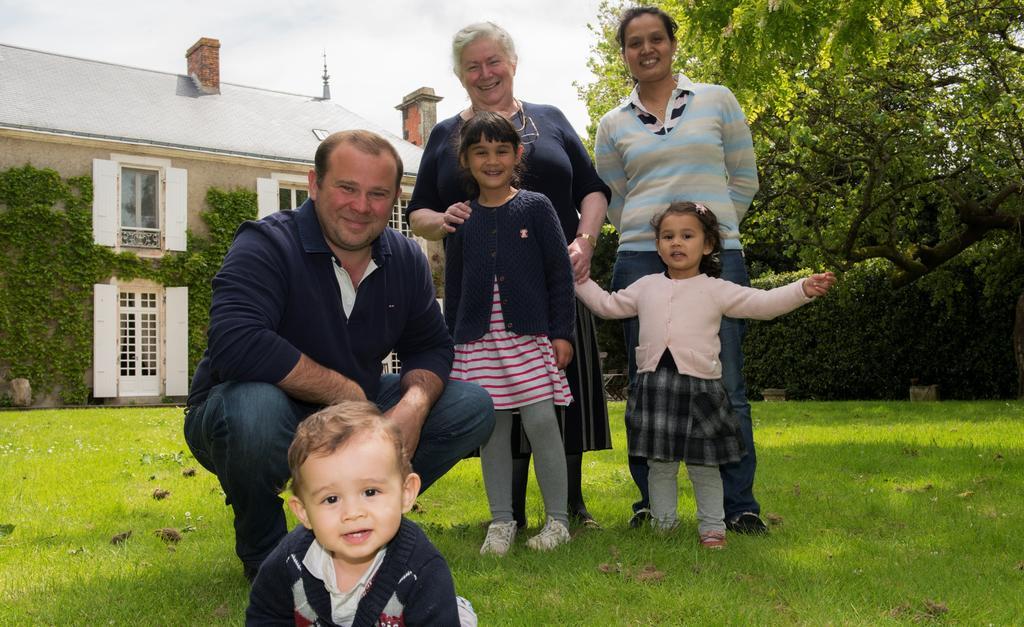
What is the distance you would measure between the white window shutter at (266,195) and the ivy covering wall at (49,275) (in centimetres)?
316

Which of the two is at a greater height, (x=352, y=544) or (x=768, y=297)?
(x=768, y=297)

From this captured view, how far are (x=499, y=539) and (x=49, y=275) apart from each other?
18319 mm

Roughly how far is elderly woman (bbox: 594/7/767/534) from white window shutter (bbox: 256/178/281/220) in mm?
18856

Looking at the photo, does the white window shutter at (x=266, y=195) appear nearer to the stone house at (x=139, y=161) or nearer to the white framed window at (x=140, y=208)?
the stone house at (x=139, y=161)

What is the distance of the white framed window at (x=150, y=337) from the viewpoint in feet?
66.5

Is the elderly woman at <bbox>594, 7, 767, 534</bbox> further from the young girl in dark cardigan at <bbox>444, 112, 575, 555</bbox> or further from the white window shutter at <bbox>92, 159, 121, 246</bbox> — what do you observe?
the white window shutter at <bbox>92, 159, 121, 246</bbox>

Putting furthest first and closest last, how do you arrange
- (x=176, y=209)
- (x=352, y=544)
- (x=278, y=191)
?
(x=278, y=191) → (x=176, y=209) → (x=352, y=544)

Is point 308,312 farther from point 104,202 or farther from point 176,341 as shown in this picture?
point 104,202

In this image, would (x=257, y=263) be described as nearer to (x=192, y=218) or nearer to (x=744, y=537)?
(x=744, y=537)

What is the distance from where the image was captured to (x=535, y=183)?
4625mm

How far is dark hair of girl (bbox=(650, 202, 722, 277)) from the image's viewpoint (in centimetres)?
424

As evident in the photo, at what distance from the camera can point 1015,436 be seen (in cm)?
850

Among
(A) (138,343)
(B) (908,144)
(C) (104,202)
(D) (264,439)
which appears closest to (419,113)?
(C) (104,202)

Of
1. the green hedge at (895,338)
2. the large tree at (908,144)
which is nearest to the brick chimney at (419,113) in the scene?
the green hedge at (895,338)
